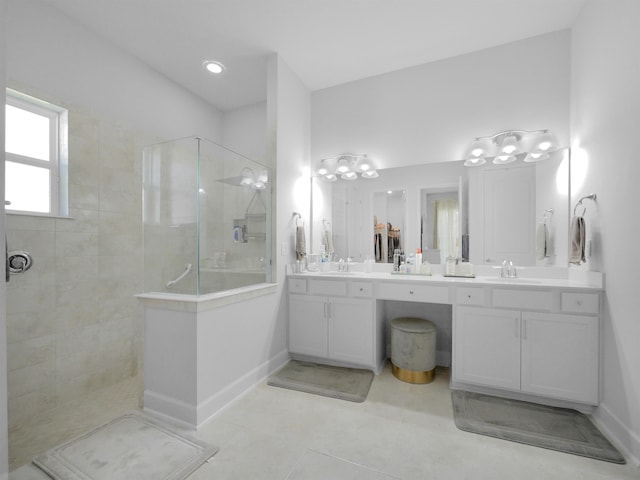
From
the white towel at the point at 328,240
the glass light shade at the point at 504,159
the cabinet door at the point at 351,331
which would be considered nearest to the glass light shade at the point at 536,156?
the glass light shade at the point at 504,159

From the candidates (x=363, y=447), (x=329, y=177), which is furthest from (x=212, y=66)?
(x=363, y=447)

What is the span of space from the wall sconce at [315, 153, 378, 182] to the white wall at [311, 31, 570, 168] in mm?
102

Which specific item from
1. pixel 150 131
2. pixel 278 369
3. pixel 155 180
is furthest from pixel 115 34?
pixel 278 369

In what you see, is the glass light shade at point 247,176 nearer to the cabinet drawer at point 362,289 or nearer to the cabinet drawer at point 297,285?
the cabinet drawer at point 297,285

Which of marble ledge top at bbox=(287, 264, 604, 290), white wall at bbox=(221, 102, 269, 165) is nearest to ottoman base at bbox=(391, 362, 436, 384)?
marble ledge top at bbox=(287, 264, 604, 290)

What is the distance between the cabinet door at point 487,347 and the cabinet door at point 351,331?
719 millimetres

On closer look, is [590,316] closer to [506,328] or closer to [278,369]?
[506,328]

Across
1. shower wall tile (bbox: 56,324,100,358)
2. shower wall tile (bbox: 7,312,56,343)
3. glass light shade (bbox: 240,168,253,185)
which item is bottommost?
shower wall tile (bbox: 56,324,100,358)

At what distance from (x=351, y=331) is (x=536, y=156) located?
2252mm

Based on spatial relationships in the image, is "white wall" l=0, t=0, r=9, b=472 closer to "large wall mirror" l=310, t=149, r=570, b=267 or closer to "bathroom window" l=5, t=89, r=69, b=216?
"bathroom window" l=5, t=89, r=69, b=216

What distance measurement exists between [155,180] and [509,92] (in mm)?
3175

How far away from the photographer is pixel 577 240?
2115 millimetres

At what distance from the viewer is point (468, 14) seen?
2.29 m

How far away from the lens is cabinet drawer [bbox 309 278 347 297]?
2.72 m
